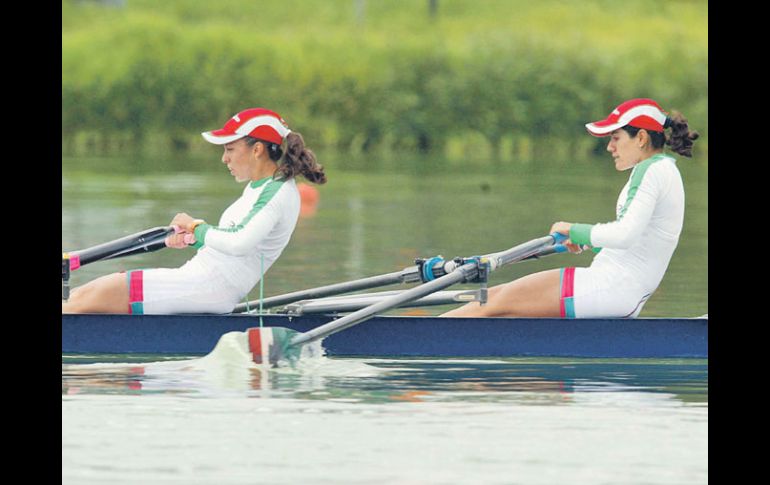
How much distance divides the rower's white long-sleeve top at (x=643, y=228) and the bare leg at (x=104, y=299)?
2.68 meters

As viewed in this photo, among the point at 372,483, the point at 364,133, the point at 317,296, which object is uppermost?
the point at 364,133

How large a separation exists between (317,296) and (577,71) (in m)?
33.3

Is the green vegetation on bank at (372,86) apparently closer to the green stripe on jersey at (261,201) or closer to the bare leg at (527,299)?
the bare leg at (527,299)

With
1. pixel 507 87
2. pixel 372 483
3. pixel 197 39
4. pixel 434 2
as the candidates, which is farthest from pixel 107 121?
pixel 372 483

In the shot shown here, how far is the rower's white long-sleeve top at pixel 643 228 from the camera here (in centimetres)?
1024

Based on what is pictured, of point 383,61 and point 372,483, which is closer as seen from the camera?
point 372,483

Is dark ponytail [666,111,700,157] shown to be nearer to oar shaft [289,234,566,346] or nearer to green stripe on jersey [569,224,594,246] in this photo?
green stripe on jersey [569,224,594,246]

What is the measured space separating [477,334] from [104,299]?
2.23m

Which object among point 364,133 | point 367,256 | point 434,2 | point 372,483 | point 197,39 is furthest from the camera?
point 434,2

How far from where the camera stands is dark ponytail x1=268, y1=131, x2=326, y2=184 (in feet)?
34.2

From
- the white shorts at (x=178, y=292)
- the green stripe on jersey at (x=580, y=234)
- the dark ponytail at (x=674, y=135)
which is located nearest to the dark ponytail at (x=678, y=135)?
the dark ponytail at (x=674, y=135)

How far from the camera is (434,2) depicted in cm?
5819

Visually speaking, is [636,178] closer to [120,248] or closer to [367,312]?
[367,312]

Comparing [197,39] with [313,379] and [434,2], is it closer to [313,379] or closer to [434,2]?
[434,2]
